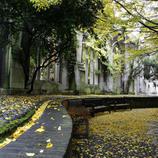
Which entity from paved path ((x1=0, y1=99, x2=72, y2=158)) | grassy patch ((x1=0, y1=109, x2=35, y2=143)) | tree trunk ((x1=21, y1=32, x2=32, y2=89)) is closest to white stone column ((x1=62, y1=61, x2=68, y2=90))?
tree trunk ((x1=21, y1=32, x2=32, y2=89))

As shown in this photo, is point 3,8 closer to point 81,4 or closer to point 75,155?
point 81,4

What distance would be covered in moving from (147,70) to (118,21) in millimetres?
36994

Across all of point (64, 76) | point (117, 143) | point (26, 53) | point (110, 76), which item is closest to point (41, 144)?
point (117, 143)

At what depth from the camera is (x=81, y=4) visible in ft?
46.2

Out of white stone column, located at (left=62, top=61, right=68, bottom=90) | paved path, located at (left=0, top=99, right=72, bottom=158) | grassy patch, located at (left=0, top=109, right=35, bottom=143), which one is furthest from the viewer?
white stone column, located at (left=62, top=61, right=68, bottom=90)

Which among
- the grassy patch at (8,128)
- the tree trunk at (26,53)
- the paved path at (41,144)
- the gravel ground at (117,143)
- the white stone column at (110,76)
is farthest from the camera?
the white stone column at (110,76)

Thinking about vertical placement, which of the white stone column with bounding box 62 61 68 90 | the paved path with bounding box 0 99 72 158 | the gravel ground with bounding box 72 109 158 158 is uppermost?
the white stone column with bounding box 62 61 68 90

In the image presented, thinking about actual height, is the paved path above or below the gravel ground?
above

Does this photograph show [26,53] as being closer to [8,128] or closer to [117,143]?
[117,143]

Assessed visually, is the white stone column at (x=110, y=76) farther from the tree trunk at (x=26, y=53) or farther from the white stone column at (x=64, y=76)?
the tree trunk at (x=26, y=53)

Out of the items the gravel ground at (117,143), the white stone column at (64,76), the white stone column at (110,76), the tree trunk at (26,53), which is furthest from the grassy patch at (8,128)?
the white stone column at (110,76)

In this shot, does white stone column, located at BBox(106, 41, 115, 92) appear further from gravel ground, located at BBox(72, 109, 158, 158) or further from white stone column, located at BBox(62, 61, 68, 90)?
gravel ground, located at BBox(72, 109, 158, 158)

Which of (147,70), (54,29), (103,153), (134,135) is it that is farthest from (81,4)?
(147,70)

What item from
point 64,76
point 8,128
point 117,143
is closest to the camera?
point 8,128
